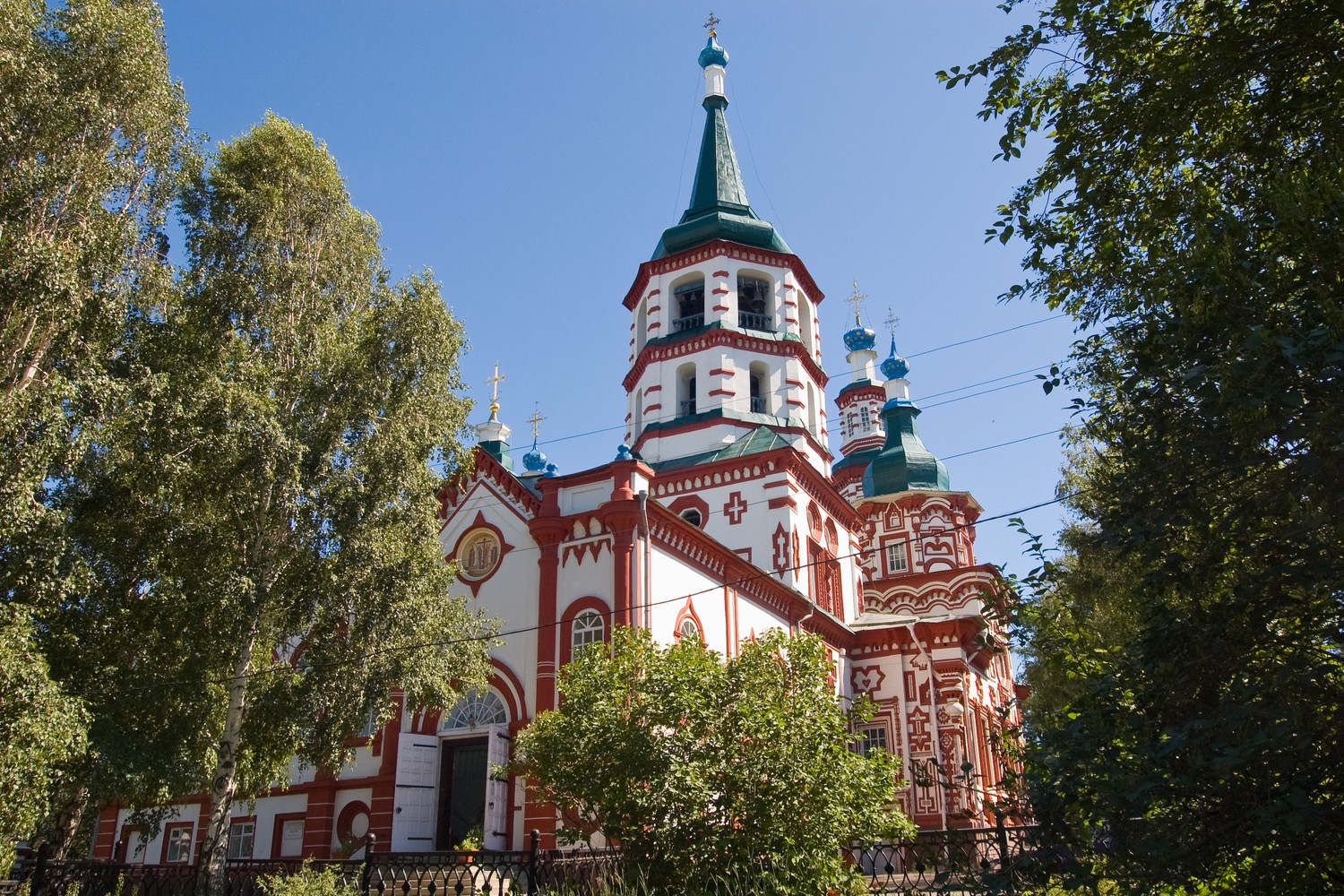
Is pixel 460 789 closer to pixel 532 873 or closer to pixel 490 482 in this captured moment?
pixel 490 482

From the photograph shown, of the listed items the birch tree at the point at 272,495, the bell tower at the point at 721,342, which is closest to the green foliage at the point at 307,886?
the birch tree at the point at 272,495

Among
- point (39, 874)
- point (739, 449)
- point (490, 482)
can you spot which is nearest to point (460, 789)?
point (490, 482)

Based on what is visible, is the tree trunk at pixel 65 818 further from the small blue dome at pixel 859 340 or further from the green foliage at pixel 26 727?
the small blue dome at pixel 859 340

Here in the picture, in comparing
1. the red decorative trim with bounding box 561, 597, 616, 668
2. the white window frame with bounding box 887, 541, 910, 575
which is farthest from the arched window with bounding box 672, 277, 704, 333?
the white window frame with bounding box 887, 541, 910, 575

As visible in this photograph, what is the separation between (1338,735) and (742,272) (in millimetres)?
26151

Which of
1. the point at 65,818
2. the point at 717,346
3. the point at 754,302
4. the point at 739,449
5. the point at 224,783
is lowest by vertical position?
the point at 65,818

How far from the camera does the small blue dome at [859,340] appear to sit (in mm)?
52303

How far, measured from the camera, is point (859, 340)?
52531 millimetres

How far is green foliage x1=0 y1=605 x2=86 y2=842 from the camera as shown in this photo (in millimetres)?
11156

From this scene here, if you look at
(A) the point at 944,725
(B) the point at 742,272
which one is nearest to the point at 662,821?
(A) the point at 944,725

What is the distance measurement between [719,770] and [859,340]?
1698 inches

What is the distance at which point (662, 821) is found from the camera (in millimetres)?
11430

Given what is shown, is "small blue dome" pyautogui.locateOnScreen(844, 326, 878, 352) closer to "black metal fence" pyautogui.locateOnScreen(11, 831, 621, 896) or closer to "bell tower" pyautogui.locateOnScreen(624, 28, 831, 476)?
"bell tower" pyautogui.locateOnScreen(624, 28, 831, 476)

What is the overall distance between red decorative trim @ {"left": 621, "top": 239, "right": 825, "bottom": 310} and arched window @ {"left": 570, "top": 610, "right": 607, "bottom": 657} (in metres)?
13.7
